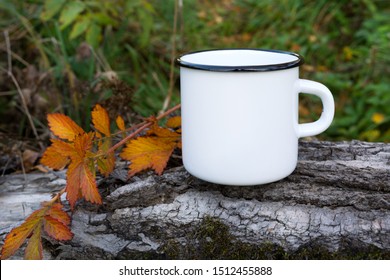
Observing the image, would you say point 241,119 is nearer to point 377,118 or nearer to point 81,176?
point 81,176

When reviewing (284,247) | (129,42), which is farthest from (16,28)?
(284,247)

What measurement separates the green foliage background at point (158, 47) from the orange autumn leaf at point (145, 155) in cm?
52

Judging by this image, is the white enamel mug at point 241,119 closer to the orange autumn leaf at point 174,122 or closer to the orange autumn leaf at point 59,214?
the orange autumn leaf at point 174,122

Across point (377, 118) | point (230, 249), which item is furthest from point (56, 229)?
point (377, 118)

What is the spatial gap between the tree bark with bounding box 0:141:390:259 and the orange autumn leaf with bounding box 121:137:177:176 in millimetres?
43

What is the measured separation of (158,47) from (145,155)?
1871 mm

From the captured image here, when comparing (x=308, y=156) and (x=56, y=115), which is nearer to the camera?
(x=56, y=115)

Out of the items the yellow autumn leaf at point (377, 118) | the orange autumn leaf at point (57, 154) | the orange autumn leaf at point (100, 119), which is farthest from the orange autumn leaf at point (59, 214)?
the yellow autumn leaf at point (377, 118)

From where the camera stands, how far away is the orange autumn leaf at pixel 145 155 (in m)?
1.47

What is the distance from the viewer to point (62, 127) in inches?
57.2

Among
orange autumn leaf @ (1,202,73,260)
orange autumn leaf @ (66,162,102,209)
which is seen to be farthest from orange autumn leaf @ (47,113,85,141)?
orange autumn leaf @ (1,202,73,260)

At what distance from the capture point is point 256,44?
12.3 ft

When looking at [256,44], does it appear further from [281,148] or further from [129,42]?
[281,148]

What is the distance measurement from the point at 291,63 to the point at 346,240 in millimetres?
472
